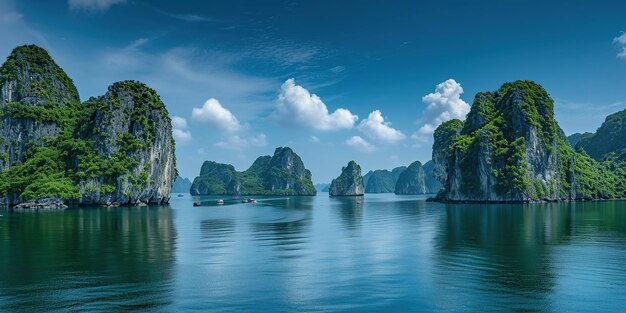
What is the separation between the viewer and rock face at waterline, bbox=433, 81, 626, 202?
12412 centimetres

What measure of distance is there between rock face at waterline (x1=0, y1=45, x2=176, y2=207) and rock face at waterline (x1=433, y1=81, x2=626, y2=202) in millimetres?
94259

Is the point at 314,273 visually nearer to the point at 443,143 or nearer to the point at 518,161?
the point at 518,161

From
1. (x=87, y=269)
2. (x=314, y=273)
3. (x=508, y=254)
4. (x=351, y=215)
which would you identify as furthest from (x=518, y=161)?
(x=87, y=269)

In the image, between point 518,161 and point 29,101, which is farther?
point 518,161

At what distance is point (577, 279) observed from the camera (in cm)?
2186

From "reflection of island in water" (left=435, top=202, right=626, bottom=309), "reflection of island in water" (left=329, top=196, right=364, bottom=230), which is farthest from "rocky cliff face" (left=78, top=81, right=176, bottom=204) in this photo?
"reflection of island in water" (left=435, top=202, right=626, bottom=309)

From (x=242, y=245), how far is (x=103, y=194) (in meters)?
88.5

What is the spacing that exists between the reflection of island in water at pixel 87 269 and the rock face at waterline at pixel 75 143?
232ft

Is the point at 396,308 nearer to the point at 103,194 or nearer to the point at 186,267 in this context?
the point at 186,267

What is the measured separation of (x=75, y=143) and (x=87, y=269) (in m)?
100

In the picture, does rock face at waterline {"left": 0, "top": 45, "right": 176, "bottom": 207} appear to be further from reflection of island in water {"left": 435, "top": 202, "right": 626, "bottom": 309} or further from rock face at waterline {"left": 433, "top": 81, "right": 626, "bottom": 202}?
rock face at waterline {"left": 433, "top": 81, "right": 626, "bottom": 202}

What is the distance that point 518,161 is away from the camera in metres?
123

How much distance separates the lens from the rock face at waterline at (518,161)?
124 metres

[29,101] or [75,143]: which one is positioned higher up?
[29,101]
